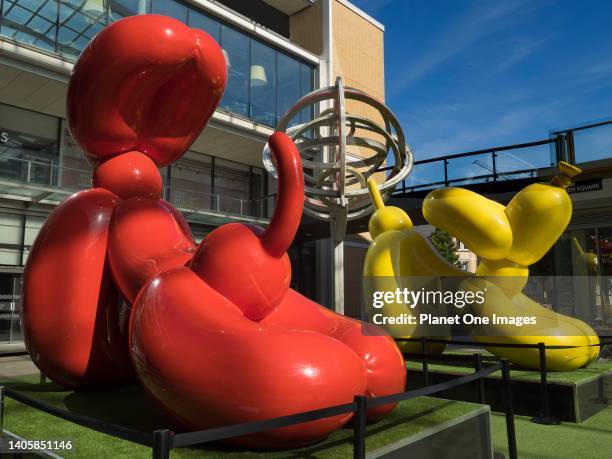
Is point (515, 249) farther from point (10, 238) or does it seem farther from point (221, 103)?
point (10, 238)

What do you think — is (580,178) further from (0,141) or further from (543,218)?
(0,141)

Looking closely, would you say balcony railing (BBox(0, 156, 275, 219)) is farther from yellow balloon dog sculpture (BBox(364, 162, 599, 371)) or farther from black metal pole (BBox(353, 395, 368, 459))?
black metal pole (BBox(353, 395, 368, 459))

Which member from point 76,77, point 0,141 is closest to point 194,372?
point 76,77

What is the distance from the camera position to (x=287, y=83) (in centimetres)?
2062

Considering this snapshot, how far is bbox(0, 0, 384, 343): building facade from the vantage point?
13703mm

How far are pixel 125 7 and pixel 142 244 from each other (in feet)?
44.3

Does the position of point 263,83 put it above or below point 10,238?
above

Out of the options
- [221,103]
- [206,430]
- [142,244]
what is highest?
[221,103]

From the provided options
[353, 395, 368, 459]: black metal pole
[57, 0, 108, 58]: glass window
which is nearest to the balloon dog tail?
[353, 395, 368, 459]: black metal pole

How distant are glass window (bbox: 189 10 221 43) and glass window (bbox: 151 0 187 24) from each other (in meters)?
0.31

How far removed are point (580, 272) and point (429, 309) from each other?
7482 millimetres

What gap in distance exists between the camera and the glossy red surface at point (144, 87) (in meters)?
3.89

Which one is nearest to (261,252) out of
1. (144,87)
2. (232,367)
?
(232,367)

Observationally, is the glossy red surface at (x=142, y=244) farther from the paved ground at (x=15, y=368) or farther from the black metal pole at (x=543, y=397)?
the paved ground at (x=15, y=368)
